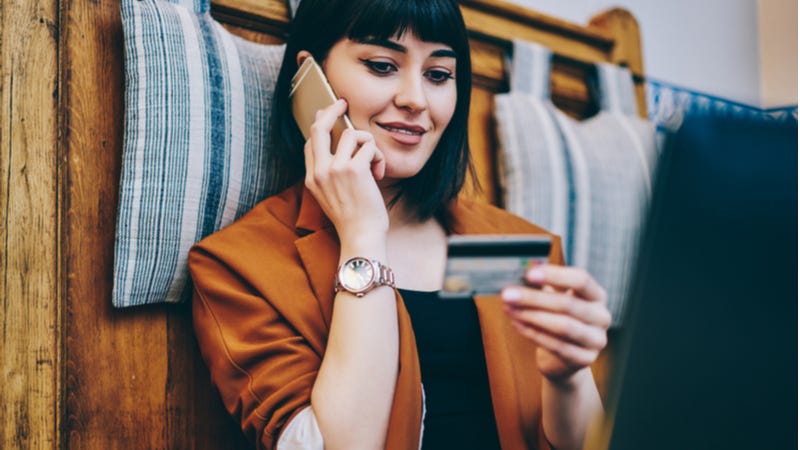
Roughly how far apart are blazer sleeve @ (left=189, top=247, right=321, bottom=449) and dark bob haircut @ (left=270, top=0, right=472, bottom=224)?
23 centimetres

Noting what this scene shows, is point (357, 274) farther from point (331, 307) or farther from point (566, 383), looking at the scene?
point (566, 383)

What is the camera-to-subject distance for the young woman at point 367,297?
73 cm

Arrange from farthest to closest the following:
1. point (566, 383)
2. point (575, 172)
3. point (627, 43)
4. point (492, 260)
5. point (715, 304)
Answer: point (627, 43)
point (575, 172)
point (566, 383)
point (492, 260)
point (715, 304)

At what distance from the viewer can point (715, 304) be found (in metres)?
0.33

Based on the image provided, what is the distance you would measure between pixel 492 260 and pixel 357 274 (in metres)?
0.21

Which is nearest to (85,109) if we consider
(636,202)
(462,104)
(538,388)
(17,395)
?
(17,395)

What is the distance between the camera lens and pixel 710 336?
326mm

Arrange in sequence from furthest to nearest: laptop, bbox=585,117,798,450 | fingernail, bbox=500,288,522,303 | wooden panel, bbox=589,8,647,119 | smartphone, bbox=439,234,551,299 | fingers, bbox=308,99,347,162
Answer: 1. wooden panel, bbox=589,8,647,119
2. fingers, bbox=308,99,347,162
3. smartphone, bbox=439,234,551,299
4. fingernail, bbox=500,288,522,303
5. laptop, bbox=585,117,798,450

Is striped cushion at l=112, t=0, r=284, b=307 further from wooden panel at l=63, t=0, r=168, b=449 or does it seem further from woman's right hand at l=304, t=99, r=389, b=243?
woman's right hand at l=304, t=99, r=389, b=243

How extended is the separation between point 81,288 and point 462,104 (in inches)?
26.4

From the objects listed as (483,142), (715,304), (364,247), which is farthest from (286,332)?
(483,142)

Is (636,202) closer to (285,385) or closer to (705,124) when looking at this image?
(285,385)

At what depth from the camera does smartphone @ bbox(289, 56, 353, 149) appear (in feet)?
2.87

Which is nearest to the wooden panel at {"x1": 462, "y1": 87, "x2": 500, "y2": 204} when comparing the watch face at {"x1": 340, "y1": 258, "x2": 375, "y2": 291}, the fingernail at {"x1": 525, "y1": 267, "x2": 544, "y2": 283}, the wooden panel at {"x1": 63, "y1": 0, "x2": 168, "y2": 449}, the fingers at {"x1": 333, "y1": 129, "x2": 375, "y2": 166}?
the fingers at {"x1": 333, "y1": 129, "x2": 375, "y2": 166}
